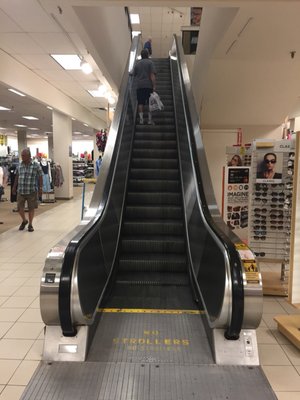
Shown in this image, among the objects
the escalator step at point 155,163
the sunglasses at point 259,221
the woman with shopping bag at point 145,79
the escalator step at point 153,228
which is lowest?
the escalator step at point 153,228

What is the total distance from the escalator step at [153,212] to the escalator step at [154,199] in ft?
0.68

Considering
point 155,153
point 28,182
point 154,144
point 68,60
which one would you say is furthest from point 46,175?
point 155,153

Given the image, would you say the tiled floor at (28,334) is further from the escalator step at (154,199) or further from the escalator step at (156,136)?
the escalator step at (156,136)

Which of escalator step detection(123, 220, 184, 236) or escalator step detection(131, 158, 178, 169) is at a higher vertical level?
escalator step detection(131, 158, 178, 169)

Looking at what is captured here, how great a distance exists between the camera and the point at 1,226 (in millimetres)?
7754

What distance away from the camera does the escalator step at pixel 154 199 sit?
5098mm

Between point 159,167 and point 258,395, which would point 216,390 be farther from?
point 159,167

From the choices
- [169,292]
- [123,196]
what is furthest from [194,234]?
[123,196]

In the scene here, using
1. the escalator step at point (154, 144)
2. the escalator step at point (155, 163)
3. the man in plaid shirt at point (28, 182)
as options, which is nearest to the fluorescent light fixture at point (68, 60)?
the man in plaid shirt at point (28, 182)

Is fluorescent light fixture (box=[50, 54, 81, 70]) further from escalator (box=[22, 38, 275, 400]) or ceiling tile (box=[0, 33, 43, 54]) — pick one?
escalator (box=[22, 38, 275, 400])

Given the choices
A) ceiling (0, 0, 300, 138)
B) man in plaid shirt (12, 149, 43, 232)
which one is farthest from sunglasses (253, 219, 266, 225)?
man in plaid shirt (12, 149, 43, 232)

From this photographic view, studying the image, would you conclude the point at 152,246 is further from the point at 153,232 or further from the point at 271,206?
the point at 271,206

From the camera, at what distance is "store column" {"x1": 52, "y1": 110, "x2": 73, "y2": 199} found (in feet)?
39.4

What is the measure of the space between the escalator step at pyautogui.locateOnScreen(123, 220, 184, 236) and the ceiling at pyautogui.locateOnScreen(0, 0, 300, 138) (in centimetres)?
265
